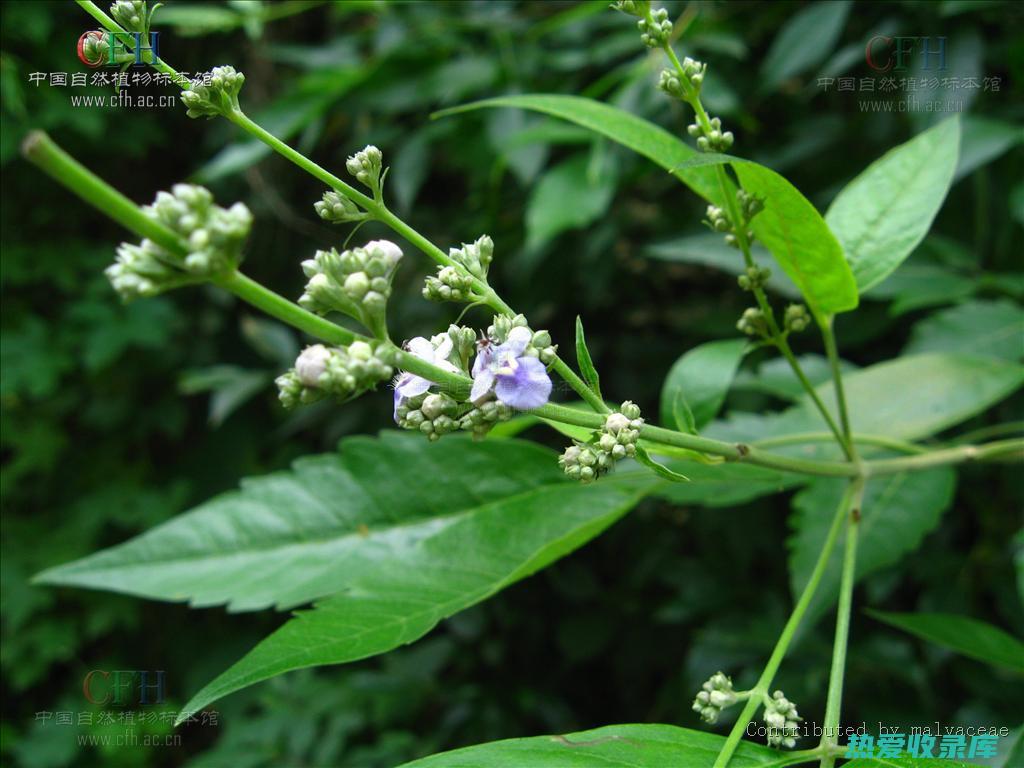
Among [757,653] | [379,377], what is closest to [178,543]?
[379,377]

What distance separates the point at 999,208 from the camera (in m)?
2.56

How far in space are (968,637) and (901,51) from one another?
158 centimetres

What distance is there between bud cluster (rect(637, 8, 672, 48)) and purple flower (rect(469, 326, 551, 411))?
1.93ft

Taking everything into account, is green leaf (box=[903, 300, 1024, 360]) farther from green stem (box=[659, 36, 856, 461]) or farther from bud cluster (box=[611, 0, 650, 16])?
bud cluster (box=[611, 0, 650, 16])

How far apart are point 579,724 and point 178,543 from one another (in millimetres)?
2195

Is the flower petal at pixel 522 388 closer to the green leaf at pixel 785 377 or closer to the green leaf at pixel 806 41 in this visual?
the green leaf at pixel 785 377

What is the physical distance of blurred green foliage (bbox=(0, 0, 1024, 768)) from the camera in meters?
2.48

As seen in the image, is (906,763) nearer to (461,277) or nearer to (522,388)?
(522,388)

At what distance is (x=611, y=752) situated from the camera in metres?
1.20

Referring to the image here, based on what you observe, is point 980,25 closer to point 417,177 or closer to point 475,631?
point 417,177

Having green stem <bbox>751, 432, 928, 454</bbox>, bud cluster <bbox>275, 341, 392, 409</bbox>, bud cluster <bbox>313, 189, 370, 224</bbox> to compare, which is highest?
bud cluster <bbox>313, 189, 370, 224</bbox>

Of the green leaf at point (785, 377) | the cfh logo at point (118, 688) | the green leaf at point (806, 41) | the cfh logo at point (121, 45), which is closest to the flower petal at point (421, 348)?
the cfh logo at point (121, 45)

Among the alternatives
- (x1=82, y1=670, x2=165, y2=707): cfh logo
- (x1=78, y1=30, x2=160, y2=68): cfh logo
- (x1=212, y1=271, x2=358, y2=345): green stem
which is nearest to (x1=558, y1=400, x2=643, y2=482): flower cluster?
(x1=212, y1=271, x2=358, y2=345): green stem

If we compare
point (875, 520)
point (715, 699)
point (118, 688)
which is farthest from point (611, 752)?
point (118, 688)
